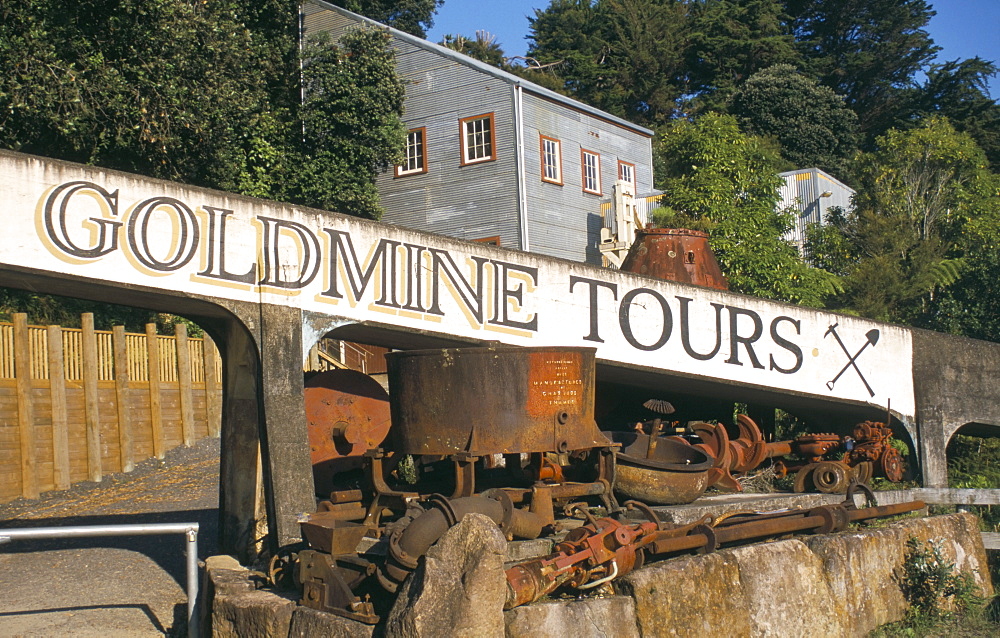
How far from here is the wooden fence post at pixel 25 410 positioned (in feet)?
54.0

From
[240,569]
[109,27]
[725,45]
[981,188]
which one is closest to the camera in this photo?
[240,569]

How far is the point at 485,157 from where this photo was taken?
92.3 ft

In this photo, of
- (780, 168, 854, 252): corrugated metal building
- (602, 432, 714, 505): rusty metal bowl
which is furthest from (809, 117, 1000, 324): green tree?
(602, 432, 714, 505): rusty metal bowl

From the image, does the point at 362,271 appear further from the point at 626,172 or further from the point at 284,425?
the point at 626,172

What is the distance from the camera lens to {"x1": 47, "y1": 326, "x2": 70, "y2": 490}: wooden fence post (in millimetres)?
17062

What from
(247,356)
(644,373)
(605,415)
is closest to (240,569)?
(247,356)

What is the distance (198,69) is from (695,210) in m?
11.9

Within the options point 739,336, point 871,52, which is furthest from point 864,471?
point 871,52

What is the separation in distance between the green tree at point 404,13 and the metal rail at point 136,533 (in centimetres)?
3657

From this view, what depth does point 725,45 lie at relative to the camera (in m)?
→ 51.6

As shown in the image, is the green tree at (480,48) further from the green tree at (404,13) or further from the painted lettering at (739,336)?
the painted lettering at (739,336)

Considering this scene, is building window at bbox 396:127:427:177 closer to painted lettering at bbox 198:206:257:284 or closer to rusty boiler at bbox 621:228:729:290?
rusty boiler at bbox 621:228:729:290

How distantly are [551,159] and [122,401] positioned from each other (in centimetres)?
1449

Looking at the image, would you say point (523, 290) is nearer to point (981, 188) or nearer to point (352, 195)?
point (352, 195)
